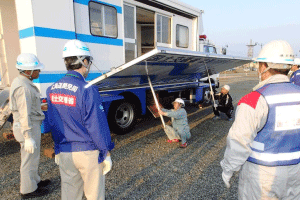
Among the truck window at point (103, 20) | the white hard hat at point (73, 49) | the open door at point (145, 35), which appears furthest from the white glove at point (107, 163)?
the open door at point (145, 35)

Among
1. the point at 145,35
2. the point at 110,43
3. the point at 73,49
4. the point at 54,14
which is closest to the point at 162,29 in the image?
the point at 110,43

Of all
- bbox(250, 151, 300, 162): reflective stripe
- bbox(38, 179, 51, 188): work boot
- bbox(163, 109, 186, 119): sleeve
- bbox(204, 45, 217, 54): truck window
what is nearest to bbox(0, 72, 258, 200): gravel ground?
bbox(38, 179, 51, 188): work boot

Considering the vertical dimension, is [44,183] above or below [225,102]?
below

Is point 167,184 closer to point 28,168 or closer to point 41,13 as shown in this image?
point 28,168

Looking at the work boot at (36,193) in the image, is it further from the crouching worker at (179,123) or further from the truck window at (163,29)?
the truck window at (163,29)

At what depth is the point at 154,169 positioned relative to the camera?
137 inches

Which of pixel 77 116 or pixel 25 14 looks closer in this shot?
pixel 77 116

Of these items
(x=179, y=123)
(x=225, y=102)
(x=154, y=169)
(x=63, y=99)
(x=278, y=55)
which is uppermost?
(x=278, y=55)

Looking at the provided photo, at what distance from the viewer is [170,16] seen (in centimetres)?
630

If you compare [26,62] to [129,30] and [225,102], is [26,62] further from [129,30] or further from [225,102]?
[225,102]

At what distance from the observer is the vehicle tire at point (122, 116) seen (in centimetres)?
484

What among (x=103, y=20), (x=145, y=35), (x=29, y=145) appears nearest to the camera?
(x=29, y=145)

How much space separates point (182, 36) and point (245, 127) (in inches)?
237

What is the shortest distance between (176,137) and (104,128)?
3.00m
